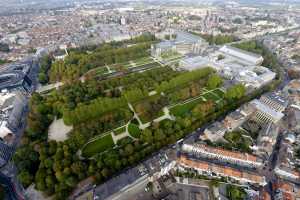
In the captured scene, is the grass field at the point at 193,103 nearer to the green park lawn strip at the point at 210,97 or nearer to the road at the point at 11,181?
the green park lawn strip at the point at 210,97

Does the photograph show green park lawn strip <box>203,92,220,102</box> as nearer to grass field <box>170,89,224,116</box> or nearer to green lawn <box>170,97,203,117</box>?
grass field <box>170,89,224,116</box>

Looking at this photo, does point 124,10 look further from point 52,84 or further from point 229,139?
point 229,139

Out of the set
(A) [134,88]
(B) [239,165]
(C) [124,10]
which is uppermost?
(C) [124,10]

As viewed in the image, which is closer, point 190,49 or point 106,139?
point 106,139

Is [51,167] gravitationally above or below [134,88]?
below

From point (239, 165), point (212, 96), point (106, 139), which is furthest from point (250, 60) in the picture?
point (106, 139)

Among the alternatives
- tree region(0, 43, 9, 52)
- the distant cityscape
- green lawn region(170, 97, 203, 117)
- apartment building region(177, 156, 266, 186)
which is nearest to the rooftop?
the distant cityscape

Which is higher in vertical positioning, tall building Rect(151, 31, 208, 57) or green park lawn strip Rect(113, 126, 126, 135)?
tall building Rect(151, 31, 208, 57)
